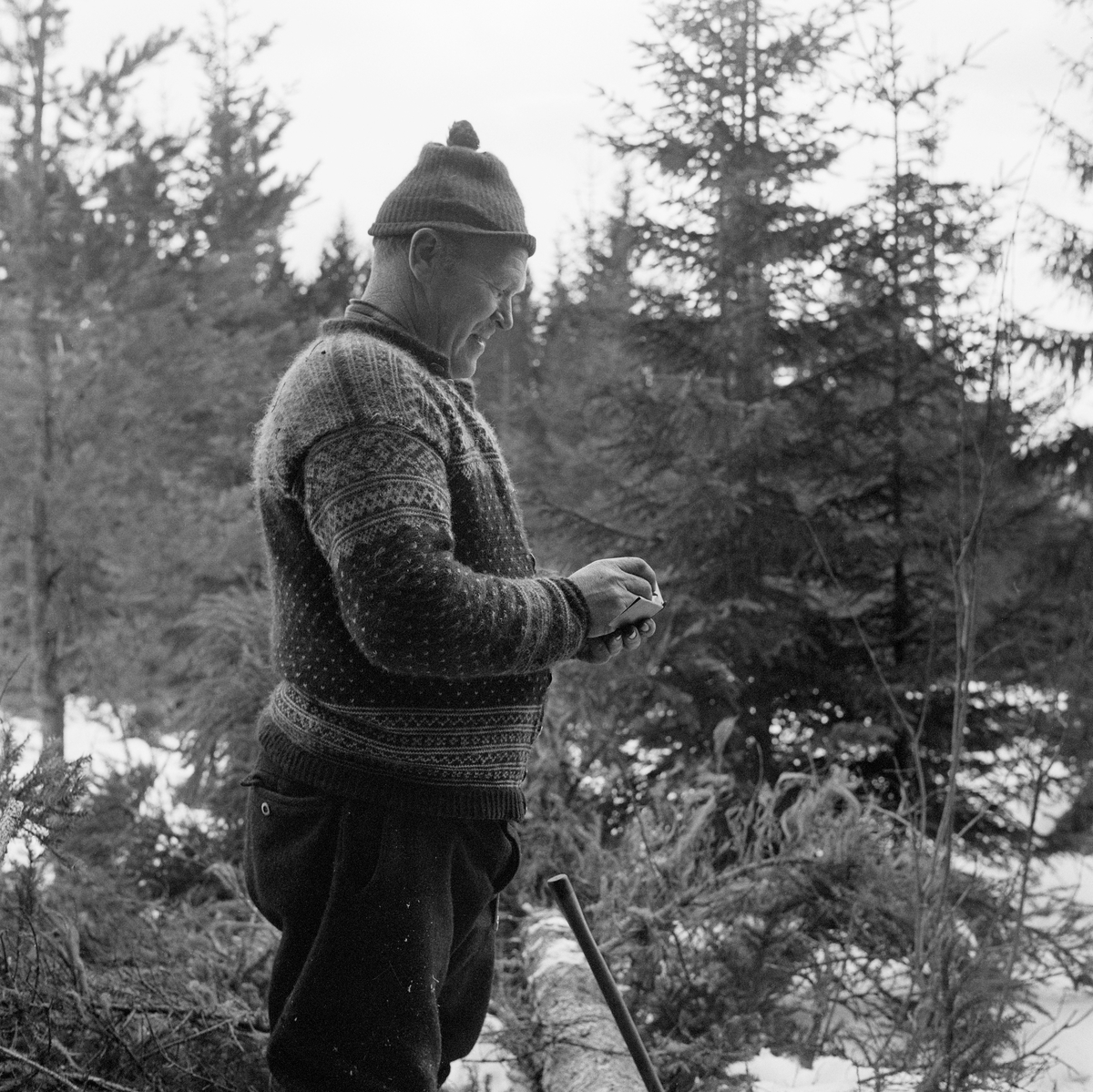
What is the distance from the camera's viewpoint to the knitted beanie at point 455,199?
1808 millimetres

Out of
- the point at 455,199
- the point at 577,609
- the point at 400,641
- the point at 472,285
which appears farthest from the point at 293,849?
the point at 455,199

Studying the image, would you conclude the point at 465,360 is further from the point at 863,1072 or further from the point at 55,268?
the point at 55,268

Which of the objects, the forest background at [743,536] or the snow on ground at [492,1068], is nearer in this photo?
the snow on ground at [492,1068]

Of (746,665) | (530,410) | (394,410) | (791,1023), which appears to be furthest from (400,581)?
(530,410)

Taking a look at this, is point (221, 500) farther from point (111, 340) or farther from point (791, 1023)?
point (791, 1023)

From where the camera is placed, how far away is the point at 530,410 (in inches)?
656

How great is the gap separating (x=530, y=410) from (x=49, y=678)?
8.42 meters

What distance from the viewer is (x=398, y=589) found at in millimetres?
1519

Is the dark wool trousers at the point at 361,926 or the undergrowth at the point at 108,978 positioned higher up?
the dark wool trousers at the point at 361,926

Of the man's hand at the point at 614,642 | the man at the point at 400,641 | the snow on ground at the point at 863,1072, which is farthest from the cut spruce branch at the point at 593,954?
the snow on ground at the point at 863,1072

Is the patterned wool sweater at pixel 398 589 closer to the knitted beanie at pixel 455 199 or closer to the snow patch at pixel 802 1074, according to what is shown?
the knitted beanie at pixel 455 199

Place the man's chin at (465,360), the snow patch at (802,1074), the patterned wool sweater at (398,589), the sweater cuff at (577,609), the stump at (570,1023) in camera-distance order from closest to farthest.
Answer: the patterned wool sweater at (398,589) < the sweater cuff at (577,609) < the man's chin at (465,360) < the stump at (570,1023) < the snow patch at (802,1074)

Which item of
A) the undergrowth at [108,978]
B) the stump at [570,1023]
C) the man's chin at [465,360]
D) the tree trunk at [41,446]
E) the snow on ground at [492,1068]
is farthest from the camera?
the tree trunk at [41,446]

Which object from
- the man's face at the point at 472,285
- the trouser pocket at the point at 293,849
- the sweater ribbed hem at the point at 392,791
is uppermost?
the man's face at the point at 472,285
